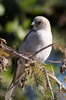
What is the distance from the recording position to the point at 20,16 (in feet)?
20.6

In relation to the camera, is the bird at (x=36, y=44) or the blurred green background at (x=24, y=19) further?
the blurred green background at (x=24, y=19)

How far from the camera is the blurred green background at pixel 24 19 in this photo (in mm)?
5266

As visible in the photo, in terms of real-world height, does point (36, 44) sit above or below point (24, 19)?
below

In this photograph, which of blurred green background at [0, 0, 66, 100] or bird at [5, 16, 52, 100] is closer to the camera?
bird at [5, 16, 52, 100]

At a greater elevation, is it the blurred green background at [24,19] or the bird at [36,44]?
the blurred green background at [24,19]

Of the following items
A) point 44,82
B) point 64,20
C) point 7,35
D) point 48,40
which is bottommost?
point 44,82

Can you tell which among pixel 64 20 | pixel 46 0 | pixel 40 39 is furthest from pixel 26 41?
pixel 64 20

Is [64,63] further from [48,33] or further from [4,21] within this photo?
[4,21]

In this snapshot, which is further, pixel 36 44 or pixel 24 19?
pixel 24 19

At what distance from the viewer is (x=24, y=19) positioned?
5.96 meters

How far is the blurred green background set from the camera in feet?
17.3

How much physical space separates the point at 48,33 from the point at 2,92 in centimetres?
92

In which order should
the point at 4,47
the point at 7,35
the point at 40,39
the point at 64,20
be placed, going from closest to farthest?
the point at 4,47 → the point at 40,39 → the point at 7,35 → the point at 64,20

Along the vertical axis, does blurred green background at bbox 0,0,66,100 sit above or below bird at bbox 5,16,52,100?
above
